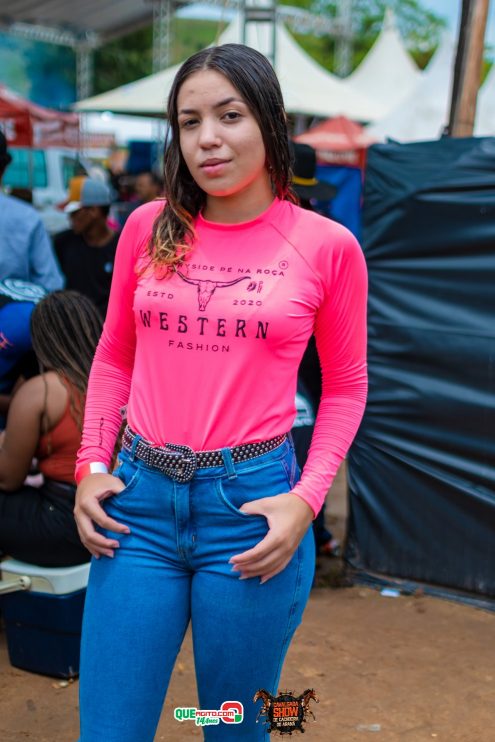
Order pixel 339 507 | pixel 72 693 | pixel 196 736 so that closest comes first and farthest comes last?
pixel 196 736 → pixel 72 693 → pixel 339 507

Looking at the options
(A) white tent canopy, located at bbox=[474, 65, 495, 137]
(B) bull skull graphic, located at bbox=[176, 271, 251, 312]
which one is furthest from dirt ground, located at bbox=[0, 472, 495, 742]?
(A) white tent canopy, located at bbox=[474, 65, 495, 137]

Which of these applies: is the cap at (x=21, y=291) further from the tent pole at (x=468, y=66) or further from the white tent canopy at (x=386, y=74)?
the white tent canopy at (x=386, y=74)

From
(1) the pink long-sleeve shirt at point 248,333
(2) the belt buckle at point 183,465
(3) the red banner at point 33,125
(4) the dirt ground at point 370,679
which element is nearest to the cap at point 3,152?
(4) the dirt ground at point 370,679

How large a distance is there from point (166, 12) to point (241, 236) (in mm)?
21810

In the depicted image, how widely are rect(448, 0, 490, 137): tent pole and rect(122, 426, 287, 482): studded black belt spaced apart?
Result: 12.6ft

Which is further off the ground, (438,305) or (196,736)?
(438,305)

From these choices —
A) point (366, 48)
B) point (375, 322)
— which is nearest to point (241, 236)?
point (375, 322)

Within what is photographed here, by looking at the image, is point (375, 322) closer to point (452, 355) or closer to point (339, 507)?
point (452, 355)

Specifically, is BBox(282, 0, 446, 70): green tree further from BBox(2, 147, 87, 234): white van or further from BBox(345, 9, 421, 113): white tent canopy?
BBox(2, 147, 87, 234): white van

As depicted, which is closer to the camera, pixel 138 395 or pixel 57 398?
pixel 138 395

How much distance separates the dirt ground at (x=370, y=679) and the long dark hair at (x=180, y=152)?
81.3 inches

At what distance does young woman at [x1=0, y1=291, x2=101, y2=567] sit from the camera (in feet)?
11.0

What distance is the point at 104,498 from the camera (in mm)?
1882

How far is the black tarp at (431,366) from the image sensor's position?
4.21 m
